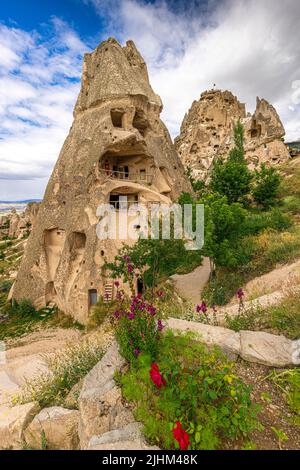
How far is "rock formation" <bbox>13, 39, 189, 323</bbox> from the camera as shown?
14.2m

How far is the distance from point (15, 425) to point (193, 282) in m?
12.7

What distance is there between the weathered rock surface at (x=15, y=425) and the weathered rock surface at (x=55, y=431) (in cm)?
13

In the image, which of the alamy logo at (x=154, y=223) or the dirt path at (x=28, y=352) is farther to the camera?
the alamy logo at (x=154, y=223)

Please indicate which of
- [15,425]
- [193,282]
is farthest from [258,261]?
[15,425]

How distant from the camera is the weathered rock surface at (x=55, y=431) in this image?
315cm

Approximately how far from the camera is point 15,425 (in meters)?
3.53

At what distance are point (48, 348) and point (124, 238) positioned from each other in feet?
23.1

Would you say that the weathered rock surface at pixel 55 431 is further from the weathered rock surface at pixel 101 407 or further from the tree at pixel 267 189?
the tree at pixel 267 189

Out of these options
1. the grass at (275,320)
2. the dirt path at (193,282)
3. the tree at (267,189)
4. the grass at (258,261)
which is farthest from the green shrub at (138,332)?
the tree at (267,189)

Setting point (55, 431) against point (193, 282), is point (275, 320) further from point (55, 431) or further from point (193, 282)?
point (193, 282)

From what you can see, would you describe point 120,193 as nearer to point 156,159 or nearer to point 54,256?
point 156,159

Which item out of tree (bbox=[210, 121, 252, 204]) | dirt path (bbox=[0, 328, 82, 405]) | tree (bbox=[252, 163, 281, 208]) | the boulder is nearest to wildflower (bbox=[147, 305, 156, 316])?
the boulder

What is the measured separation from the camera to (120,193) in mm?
16656
